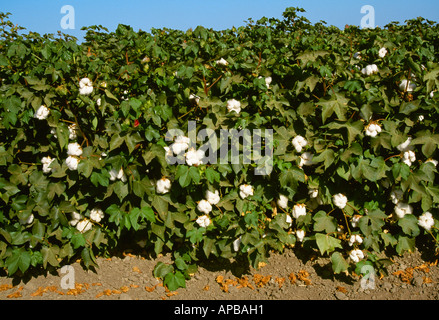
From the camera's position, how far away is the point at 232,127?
2.77m

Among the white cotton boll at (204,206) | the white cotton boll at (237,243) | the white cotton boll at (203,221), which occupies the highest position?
the white cotton boll at (204,206)

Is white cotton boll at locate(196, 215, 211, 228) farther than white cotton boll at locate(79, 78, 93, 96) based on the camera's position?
Yes

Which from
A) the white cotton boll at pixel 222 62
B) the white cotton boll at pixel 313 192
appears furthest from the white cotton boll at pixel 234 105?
the white cotton boll at pixel 313 192

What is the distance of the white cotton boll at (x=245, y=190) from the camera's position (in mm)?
2879

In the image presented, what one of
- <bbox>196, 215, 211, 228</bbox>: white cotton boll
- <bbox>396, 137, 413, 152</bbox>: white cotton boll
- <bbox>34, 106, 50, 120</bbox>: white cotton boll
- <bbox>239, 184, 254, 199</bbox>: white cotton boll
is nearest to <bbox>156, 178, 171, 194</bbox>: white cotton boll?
<bbox>196, 215, 211, 228</bbox>: white cotton boll

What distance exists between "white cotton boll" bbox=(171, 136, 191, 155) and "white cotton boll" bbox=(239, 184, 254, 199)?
58 centimetres

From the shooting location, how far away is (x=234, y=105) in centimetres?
280

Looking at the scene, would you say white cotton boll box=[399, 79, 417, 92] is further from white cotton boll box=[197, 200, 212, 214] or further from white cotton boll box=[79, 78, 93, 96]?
white cotton boll box=[79, 78, 93, 96]

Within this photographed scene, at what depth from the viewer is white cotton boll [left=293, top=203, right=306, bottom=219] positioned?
3061 millimetres

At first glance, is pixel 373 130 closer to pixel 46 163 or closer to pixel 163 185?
pixel 163 185

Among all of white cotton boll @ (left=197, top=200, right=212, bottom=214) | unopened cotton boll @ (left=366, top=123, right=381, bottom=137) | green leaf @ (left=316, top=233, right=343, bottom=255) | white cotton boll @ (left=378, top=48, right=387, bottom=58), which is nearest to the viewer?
unopened cotton boll @ (left=366, top=123, right=381, bottom=137)

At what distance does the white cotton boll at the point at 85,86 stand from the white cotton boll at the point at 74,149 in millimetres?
394

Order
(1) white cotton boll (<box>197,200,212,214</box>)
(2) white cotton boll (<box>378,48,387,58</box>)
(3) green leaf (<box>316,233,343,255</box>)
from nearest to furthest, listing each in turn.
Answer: (1) white cotton boll (<box>197,200,212,214</box>) → (3) green leaf (<box>316,233,343,255</box>) → (2) white cotton boll (<box>378,48,387,58</box>)

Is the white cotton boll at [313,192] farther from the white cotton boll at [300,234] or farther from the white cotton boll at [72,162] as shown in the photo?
the white cotton boll at [72,162]
